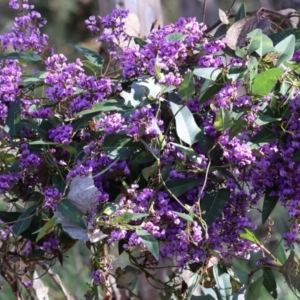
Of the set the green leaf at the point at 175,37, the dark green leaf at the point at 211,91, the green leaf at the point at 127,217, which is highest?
the green leaf at the point at 175,37

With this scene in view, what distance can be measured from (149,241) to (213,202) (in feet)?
0.44

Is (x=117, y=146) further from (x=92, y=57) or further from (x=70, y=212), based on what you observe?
(x=92, y=57)

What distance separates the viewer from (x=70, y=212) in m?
0.90

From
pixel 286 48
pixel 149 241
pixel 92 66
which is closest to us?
pixel 149 241

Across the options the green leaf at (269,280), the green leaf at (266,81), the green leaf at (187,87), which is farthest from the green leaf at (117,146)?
the green leaf at (269,280)

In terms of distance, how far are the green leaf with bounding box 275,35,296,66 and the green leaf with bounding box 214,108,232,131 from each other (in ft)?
0.53

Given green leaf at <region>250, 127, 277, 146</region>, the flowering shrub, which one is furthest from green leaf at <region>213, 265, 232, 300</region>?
green leaf at <region>250, 127, 277, 146</region>

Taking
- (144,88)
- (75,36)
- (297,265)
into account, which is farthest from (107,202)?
(75,36)

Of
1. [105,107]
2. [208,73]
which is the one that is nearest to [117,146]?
[105,107]

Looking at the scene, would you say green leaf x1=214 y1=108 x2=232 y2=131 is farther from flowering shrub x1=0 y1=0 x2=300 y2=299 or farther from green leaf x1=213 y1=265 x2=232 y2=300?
green leaf x1=213 y1=265 x2=232 y2=300

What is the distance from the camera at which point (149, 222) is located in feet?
3.01

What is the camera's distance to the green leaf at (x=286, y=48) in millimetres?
992

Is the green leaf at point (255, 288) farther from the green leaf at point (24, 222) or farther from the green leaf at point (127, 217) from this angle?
the green leaf at point (24, 222)

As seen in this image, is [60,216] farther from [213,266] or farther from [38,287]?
[38,287]
